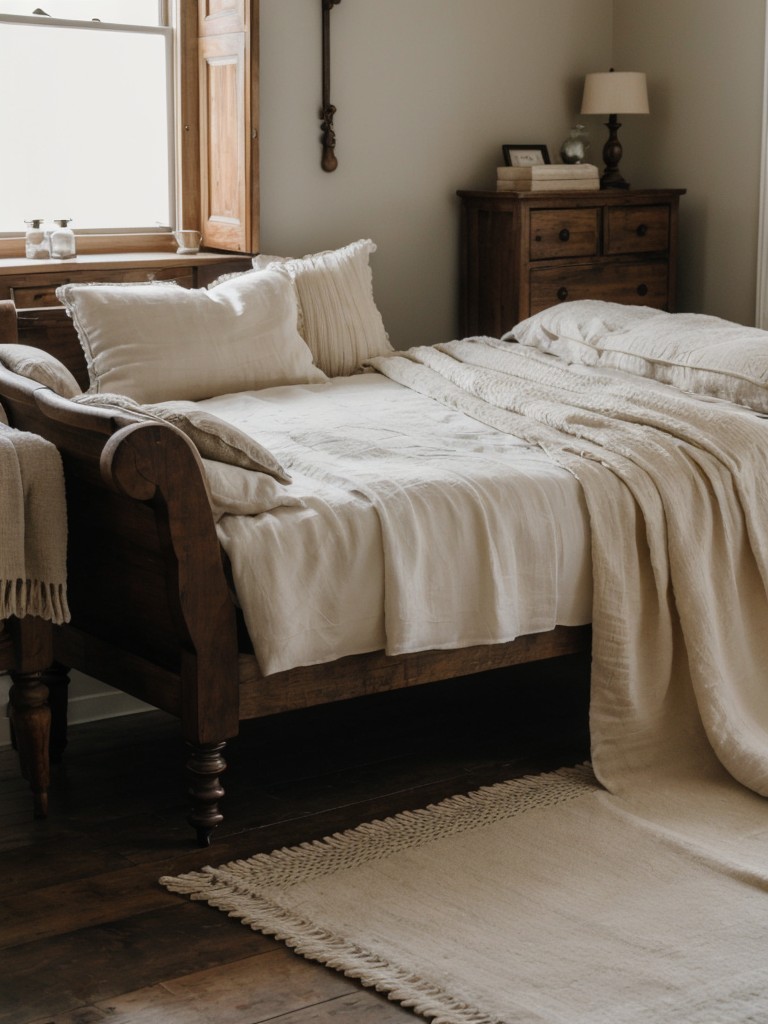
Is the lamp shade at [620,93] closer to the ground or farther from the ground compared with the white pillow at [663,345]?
farther from the ground

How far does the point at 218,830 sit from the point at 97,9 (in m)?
2.84

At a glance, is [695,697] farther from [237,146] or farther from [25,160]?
[25,160]

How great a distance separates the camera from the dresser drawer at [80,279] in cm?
375

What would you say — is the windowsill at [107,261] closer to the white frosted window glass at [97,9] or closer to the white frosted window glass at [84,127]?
the white frosted window glass at [84,127]

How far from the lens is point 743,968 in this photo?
6.42 feet

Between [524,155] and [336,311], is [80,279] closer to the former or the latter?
[336,311]

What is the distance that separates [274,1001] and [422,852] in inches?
20.4

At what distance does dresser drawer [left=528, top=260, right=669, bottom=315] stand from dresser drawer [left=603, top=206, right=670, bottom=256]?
0.18 feet

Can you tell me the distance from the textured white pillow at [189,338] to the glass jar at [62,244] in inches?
20.5

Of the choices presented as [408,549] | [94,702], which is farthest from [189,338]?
[408,549]

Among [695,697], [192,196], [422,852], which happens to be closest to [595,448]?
[695,697]

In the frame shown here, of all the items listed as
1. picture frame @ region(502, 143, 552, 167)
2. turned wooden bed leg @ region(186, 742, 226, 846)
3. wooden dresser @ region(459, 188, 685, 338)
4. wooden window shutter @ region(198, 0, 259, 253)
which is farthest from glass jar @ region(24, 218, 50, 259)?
turned wooden bed leg @ region(186, 742, 226, 846)

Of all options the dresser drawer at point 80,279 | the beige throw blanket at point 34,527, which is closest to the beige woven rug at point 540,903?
the beige throw blanket at point 34,527

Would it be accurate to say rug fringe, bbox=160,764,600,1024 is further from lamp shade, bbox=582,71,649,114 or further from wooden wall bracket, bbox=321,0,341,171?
lamp shade, bbox=582,71,649,114
